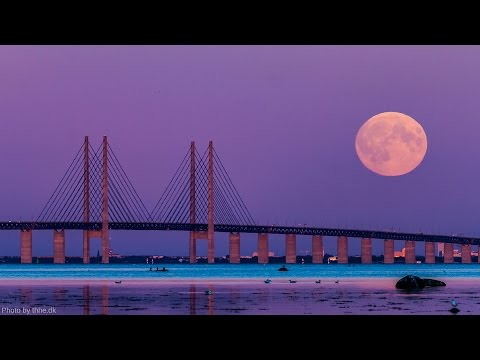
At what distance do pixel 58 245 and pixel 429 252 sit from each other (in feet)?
170

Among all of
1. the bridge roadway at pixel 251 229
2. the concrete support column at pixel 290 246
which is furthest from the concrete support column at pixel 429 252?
the concrete support column at pixel 290 246

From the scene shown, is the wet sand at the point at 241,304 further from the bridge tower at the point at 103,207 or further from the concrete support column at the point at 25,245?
the concrete support column at the point at 25,245

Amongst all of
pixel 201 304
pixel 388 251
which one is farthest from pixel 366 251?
pixel 201 304

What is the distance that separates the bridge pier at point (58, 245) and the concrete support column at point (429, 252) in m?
50.4

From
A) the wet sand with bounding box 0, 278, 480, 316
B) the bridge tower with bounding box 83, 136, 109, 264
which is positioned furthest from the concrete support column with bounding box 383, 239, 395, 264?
the wet sand with bounding box 0, 278, 480, 316

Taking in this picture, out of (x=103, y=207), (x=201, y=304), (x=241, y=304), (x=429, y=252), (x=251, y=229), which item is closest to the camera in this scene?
(x=241, y=304)

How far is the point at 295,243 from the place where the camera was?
130 meters

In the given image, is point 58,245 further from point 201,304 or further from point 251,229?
point 201,304

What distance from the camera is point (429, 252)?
140m
